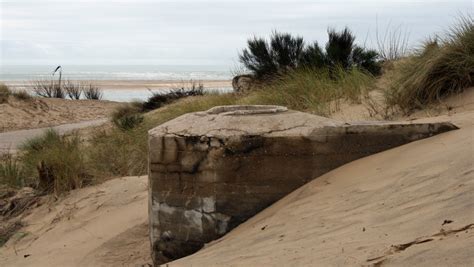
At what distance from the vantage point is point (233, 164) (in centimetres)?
430

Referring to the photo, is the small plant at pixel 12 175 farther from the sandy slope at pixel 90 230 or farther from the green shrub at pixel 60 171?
the sandy slope at pixel 90 230

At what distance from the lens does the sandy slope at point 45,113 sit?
743 inches

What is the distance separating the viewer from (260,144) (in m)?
4.31

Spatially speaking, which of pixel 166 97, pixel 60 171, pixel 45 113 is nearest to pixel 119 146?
pixel 60 171

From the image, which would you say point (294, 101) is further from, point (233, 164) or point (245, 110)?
point (233, 164)

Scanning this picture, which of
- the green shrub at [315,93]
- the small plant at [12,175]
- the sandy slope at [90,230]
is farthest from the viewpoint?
the green shrub at [315,93]

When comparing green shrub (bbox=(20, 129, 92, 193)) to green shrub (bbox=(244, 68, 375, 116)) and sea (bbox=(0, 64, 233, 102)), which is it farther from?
sea (bbox=(0, 64, 233, 102))

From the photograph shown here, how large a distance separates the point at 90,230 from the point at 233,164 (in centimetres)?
215

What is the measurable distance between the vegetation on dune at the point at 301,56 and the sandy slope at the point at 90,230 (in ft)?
18.7

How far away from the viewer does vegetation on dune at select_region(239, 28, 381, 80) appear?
1213 cm

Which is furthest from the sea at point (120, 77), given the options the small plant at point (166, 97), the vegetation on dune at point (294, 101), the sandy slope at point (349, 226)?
the sandy slope at point (349, 226)

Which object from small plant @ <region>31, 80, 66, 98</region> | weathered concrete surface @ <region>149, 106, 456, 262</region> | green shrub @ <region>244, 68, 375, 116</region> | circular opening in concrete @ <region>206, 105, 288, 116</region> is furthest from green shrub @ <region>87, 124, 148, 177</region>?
small plant @ <region>31, 80, 66, 98</region>

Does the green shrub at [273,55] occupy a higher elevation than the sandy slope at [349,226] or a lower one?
higher

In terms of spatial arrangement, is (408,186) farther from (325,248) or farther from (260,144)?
(260,144)
